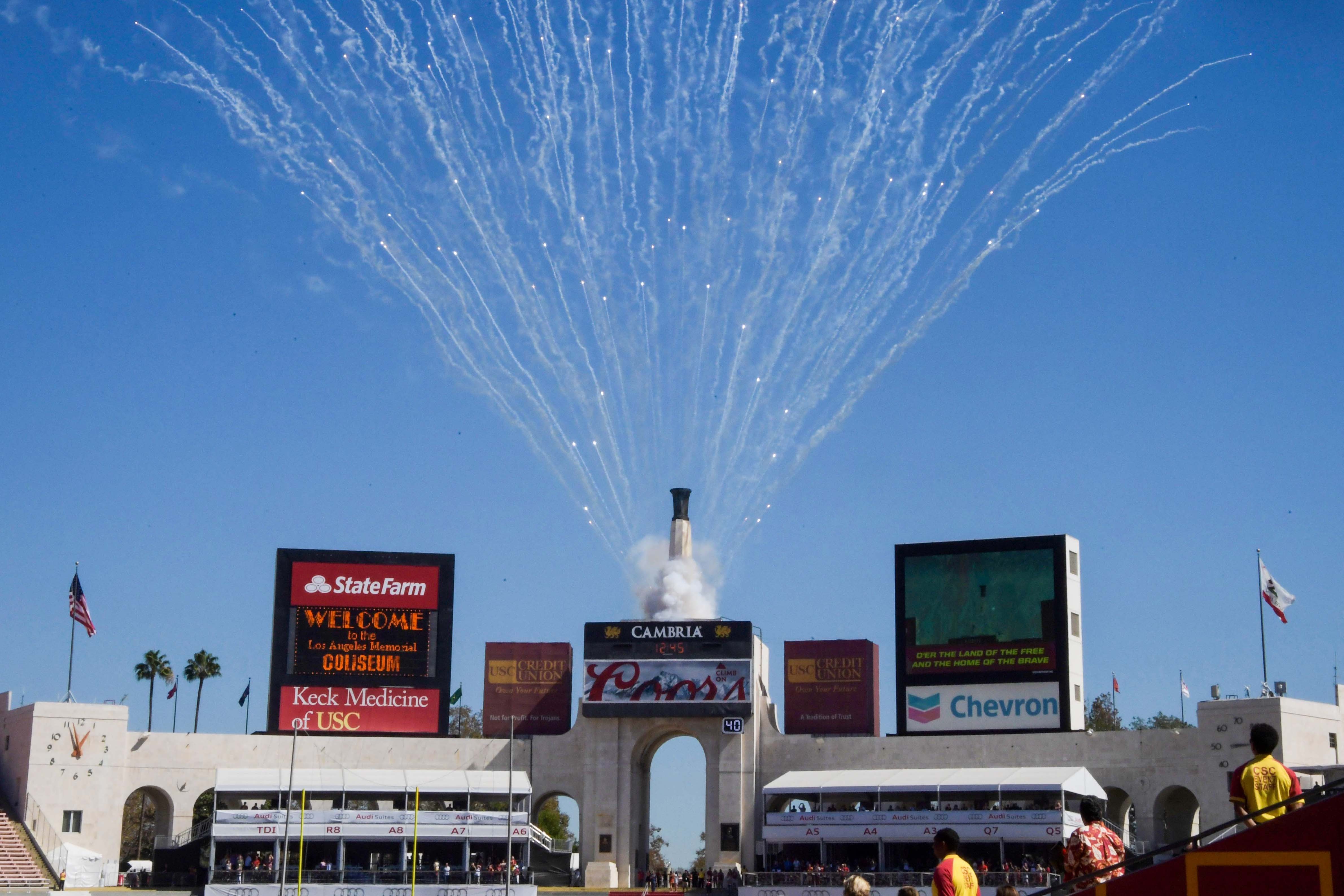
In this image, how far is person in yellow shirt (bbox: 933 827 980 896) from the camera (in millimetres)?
18172

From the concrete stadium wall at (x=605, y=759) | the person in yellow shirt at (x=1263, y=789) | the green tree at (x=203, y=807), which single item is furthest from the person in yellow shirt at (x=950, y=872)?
the green tree at (x=203, y=807)

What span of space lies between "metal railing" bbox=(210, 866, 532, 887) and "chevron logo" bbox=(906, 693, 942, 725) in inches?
920

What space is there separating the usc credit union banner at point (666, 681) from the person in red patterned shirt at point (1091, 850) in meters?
66.6

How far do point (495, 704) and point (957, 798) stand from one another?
26.6 meters

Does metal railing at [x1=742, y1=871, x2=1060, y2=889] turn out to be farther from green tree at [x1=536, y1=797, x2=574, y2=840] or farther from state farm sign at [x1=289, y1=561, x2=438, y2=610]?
green tree at [x1=536, y1=797, x2=574, y2=840]

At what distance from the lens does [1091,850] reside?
792 inches

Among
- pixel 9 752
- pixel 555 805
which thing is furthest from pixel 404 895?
pixel 555 805

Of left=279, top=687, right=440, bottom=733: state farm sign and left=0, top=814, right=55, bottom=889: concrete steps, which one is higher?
left=279, top=687, right=440, bottom=733: state farm sign

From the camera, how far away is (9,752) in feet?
291

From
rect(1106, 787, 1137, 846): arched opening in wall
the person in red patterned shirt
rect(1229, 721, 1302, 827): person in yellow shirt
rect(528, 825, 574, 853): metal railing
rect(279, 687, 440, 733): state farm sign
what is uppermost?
rect(279, 687, 440, 733): state farm sign

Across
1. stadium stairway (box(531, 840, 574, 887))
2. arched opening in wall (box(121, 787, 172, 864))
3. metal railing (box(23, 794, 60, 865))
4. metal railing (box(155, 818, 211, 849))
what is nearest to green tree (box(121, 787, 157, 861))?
arched opening in wall (box(121, 787, 172, 864))

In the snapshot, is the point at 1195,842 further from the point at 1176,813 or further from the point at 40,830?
the point at 40,830

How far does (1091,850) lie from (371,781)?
69389mm

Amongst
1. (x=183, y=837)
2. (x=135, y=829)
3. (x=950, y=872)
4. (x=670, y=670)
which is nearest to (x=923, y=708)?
(x=670, y=670)
